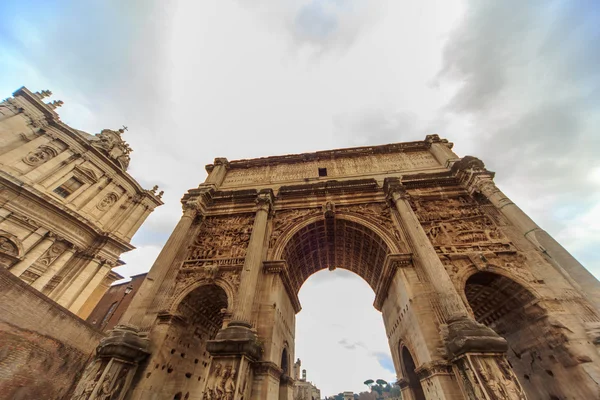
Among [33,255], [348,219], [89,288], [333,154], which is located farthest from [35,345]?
[333,154]

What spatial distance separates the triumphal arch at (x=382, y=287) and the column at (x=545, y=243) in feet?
0.14

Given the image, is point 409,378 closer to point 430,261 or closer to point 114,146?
point 430,261

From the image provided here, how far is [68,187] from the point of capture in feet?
62.7

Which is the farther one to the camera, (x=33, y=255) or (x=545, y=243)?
(x=33, y=255)

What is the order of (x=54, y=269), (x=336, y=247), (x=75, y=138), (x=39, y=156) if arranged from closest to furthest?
1. (x=336, y=247)
2. (x=54, y=269)
3. (x=39, y=156)
4. (x=75, y=138)

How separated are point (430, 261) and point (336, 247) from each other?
555cm

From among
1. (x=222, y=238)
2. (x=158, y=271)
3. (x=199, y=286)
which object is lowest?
(x=199, y=286)

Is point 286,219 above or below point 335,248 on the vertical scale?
above

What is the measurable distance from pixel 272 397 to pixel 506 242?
10513 mm

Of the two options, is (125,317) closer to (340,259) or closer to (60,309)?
(60,309)

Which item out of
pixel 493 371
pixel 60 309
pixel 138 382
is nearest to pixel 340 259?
pixel 493 371

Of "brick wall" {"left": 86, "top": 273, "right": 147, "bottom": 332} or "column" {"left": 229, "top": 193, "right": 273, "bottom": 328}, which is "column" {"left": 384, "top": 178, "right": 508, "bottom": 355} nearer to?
"column" {"left": 229, "top": 193, "right": 273, "bottom": 328}

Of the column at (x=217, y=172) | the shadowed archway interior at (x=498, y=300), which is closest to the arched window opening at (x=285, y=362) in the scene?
the shadowed archway interior at (x=498, y=300)

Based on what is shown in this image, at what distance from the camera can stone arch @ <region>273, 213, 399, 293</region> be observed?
416 inches
